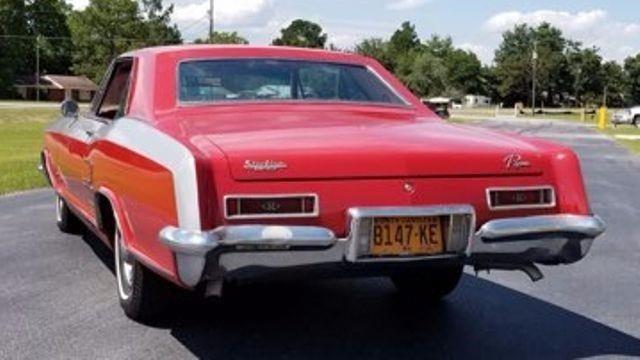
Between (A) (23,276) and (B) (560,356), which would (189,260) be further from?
(A) (23,276)

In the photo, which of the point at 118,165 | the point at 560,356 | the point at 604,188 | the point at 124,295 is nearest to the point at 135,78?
the point at 118,165

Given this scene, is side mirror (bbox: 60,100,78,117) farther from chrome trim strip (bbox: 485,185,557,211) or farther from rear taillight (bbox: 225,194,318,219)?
chrome trim strip (bbox: 485,185,557,211)

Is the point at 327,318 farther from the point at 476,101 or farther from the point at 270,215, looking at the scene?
the point at 476,101

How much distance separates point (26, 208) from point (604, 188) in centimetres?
802

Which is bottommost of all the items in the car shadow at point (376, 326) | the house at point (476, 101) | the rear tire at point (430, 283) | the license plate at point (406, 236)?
the house at point (476, 101)

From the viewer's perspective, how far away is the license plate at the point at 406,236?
412 centimetres

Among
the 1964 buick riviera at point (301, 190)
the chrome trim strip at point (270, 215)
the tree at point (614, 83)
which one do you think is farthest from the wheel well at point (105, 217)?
the tree at point (614, 83)

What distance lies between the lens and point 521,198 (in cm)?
446

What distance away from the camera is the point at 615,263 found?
24.3 feet

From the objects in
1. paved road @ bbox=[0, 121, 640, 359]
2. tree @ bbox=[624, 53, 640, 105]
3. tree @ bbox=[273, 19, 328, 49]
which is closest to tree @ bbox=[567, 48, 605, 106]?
tree @ bbox=[624, 53, 640, 105]

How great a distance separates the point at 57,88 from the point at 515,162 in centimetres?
11022

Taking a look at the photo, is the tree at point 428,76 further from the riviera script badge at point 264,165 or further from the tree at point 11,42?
the riviera script badge at point 264,165

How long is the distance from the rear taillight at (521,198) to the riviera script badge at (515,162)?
106 mm

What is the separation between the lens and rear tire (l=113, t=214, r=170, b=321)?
498 centimetres
